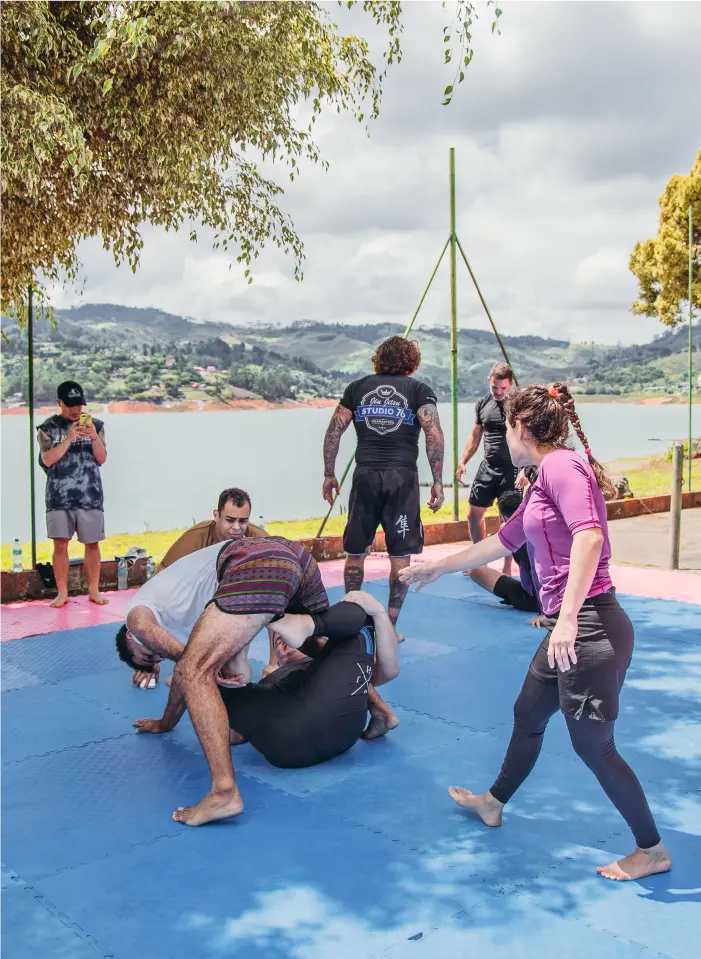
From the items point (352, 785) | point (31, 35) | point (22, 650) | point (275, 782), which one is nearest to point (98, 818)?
point (275, 782)

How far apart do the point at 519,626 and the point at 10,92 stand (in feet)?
17.2

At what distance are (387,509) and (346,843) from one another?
2.94 metres

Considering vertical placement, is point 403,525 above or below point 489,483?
below

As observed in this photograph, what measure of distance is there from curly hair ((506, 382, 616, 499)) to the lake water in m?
0.40

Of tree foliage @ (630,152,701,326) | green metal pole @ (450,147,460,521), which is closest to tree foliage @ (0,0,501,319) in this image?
green metal pole @ (450,147,460,521)

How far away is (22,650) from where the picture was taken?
6.23m

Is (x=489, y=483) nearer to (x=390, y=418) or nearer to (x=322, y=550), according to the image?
(x=390, y=418)

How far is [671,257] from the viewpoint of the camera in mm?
22500

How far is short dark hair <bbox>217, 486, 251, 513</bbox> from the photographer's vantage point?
444 centimetres

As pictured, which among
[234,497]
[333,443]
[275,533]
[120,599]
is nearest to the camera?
[234,497]

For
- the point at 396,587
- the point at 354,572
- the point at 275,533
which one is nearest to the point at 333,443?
the point at 354,572

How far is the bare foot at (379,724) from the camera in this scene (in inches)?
179

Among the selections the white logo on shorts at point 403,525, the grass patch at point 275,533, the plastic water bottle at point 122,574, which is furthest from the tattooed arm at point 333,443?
the grass patch at point 275,533

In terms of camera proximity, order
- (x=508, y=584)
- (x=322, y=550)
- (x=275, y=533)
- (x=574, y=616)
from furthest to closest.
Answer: (x=275, y=533)
(x=322, y=550)
(x=508, y=584)
(x=574, y=616)
